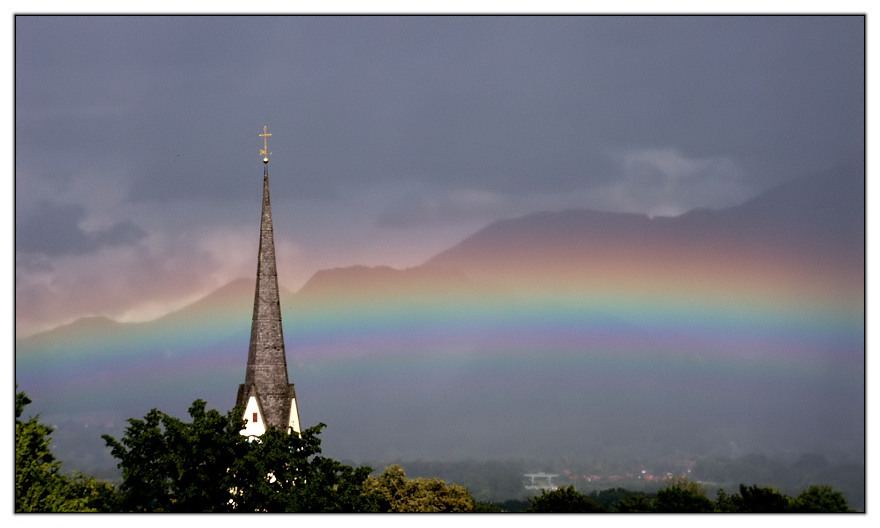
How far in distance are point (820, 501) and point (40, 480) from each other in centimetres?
2608

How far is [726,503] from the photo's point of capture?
49844 millimetres

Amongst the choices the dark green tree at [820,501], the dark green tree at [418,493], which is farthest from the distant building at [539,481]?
the dark green tree at [820,501]

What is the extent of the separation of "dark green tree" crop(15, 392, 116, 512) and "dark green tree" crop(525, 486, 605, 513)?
16.4 meters

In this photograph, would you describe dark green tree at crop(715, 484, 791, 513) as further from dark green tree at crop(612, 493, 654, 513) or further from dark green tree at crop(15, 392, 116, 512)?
dark green tree at crop(15, 392, 116, 512)

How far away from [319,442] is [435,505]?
17.6 m

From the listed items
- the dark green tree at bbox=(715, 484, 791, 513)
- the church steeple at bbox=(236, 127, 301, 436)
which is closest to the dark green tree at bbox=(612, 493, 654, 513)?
the dark green tree at bbox=(715, 484, 791, 513)

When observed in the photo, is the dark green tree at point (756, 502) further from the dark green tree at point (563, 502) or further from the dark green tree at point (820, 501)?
the dark green tree at point (563, 502)

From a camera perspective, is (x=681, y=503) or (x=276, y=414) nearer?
(x=681, y=503)

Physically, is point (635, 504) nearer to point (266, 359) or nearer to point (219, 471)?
point (219, 471)

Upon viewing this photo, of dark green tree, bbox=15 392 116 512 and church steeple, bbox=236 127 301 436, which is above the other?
church steeple, bbox=236 127 301 436

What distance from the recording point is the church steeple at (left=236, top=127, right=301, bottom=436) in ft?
215
